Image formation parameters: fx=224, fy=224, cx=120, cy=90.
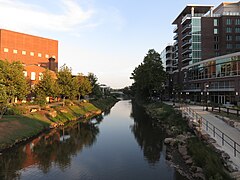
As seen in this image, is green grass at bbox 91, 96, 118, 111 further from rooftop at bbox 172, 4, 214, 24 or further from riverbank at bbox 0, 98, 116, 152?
rooftop at bbox 172, 4, 214, 24

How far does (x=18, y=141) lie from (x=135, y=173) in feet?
46.5

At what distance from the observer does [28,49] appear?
7975 centimetres

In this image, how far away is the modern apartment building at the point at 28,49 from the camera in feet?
243

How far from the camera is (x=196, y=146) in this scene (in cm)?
1902

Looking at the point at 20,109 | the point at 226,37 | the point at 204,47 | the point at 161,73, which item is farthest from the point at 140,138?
the point at 226,37

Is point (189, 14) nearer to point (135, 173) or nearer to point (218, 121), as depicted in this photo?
point (218, 121)

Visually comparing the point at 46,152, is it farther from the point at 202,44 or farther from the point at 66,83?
the point at 202,44

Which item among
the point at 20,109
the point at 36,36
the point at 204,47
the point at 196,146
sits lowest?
the point at 196,146

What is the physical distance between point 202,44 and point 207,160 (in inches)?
2506

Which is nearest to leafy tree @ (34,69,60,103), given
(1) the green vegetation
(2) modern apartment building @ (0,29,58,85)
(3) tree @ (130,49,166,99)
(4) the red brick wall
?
(1) the green vegetation

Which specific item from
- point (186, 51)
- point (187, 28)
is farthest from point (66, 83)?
point (187, 28)

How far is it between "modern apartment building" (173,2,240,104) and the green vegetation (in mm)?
42007

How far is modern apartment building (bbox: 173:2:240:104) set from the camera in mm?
61531

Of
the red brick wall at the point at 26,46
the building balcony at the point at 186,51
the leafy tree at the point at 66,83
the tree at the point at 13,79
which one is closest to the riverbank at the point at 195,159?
the tree at the point at 13,79
